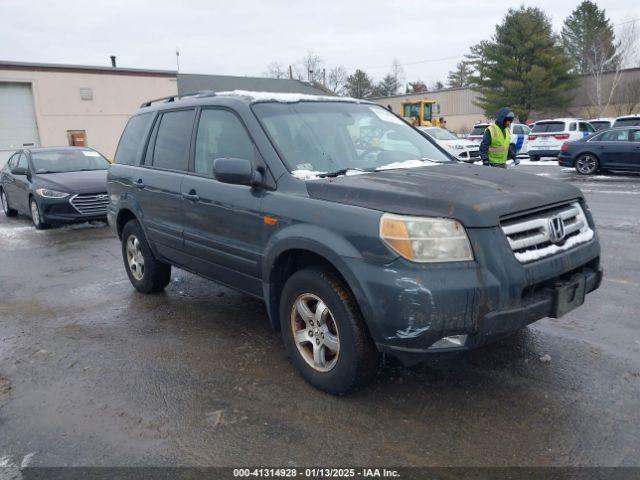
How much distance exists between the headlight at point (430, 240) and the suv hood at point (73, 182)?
8602 mm

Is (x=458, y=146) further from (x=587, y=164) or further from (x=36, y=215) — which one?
(x=36, y=215)

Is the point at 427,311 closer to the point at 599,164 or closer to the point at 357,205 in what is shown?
the point at 357,205

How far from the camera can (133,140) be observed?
564 centimetres

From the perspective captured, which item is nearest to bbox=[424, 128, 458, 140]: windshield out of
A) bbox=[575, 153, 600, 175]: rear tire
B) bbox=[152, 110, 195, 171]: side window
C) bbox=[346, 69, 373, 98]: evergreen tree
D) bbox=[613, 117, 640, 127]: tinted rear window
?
bbox=[575, 153, 600, 175]: rear tire

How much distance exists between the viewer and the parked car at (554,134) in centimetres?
2142

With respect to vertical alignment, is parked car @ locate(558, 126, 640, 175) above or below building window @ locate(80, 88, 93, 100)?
below

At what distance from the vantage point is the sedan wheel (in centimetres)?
1598

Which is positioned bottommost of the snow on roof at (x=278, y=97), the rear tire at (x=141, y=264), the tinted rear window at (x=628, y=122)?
the rear tire at (x=141, y=264)

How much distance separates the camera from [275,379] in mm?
3609

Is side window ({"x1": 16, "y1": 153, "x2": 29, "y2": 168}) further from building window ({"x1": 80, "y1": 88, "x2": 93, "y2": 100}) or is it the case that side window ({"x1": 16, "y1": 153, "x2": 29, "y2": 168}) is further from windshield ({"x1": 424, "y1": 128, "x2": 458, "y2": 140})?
building window ({"x1": 80, "y1": 88, "x2": 93, "y2": 100})

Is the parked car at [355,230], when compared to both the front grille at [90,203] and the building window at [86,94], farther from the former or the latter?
the building window at [86,94]

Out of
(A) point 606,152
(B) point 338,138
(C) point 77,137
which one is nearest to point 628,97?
(A) point 606,152

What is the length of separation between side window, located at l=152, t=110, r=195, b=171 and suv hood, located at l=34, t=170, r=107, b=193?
559cm

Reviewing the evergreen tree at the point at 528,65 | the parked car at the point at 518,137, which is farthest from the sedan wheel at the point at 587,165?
the evergreen tree at the point at 528,65
